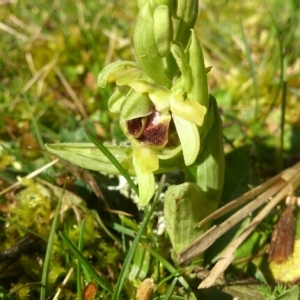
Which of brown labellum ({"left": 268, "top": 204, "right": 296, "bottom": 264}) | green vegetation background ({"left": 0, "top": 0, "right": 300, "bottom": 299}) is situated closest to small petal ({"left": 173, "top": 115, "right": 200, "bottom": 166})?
green vegetation background ({"left": 0, "top": 0, "right": 300, "bottom": 299})

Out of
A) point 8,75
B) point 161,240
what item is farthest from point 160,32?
point 8,75

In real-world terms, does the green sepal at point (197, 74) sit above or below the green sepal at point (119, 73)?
below

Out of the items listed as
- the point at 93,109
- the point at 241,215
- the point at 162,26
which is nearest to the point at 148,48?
the point at 162,26

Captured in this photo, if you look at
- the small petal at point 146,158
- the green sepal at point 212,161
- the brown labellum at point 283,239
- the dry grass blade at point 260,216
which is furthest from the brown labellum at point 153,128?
the brown labellum at point 283,239

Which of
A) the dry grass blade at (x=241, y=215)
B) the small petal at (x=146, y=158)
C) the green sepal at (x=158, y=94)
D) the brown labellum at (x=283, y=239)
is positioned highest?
the green sepal at (x=158, y=94)

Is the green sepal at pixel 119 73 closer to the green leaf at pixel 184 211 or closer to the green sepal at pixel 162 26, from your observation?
the green sepal at pixel 162 26

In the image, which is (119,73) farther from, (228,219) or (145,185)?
(228,219)
